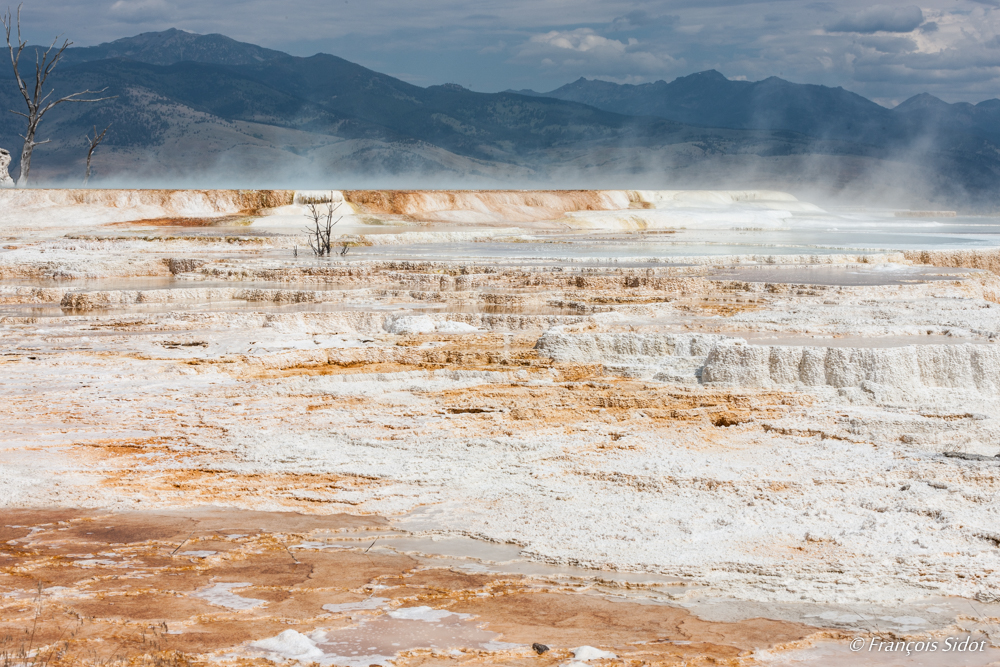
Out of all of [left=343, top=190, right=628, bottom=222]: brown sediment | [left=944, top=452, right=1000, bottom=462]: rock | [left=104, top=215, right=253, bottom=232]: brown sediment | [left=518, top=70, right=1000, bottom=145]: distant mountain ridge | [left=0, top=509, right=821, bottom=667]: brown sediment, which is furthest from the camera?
[left=518, top=70, right=1000, bottom=145]: distant mountain ridge

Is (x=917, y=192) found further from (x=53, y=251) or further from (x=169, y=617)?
(x=169, y=617)

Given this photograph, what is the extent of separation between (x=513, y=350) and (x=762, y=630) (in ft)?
15.5

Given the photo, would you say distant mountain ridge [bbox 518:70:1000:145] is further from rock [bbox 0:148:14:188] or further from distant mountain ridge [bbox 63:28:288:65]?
rock [bbox 0:148:14:188]

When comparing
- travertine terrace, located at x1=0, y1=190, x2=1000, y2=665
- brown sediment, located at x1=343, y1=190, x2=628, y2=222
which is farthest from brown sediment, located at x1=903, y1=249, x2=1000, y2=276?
brown sediment, located at x1=343, y1=190, x2=628, y2=222

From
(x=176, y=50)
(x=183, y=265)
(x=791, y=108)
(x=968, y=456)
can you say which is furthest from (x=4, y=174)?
(x=791, y=108)

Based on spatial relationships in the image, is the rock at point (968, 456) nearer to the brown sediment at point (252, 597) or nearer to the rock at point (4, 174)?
the brown sediment at point (252, 597)

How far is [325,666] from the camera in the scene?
332cm

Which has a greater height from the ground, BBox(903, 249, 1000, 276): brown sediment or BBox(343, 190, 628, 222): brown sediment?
BBox(343, 190, 628, 222): brown sediment

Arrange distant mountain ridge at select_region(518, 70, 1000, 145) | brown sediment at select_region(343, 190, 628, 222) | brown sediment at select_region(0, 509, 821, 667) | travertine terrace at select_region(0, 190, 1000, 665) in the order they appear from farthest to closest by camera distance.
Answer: distant mountain ridge at select_region(518, 70, 1000, 145)
brown sediment at select_region(343, 190, 628, 222)
travertine terrace at select_region(0, 190, 1000, 665)
brown sediment at select_region(0, 509, 821, 667)

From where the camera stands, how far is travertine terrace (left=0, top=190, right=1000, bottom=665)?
3.84 m

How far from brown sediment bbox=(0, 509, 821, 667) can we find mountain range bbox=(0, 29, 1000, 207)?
45257 millimetres

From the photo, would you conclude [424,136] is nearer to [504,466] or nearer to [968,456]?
[504,466]

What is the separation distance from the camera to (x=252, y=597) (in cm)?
398

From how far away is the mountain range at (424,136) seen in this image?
230 ft
